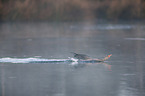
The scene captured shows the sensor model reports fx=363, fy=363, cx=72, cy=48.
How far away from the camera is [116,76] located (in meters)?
11.6

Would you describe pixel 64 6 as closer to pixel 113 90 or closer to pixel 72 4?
pixel 72 4

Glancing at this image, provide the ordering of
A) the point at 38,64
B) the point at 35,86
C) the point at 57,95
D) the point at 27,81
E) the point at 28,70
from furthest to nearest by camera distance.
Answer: the point at 38,64, the point at 28,70, the point at 27,81, the point at 35,86, the point at 57,95

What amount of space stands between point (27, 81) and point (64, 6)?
216 feet

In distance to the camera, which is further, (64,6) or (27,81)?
(64,6)

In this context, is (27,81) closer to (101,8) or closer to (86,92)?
(86,92)

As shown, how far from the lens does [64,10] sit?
76.9m

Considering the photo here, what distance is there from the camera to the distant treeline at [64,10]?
2930 inches

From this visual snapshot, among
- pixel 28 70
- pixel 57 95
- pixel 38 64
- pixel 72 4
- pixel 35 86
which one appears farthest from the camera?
pixel 72 4

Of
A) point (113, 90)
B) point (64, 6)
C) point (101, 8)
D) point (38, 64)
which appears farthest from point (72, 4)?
point (113, 90)

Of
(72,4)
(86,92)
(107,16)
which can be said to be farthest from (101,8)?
(86,92)

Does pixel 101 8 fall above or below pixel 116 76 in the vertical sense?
above

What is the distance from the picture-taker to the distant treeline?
2930 inches

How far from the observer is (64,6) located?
75875 mm

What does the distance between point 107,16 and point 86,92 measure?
224 ft
